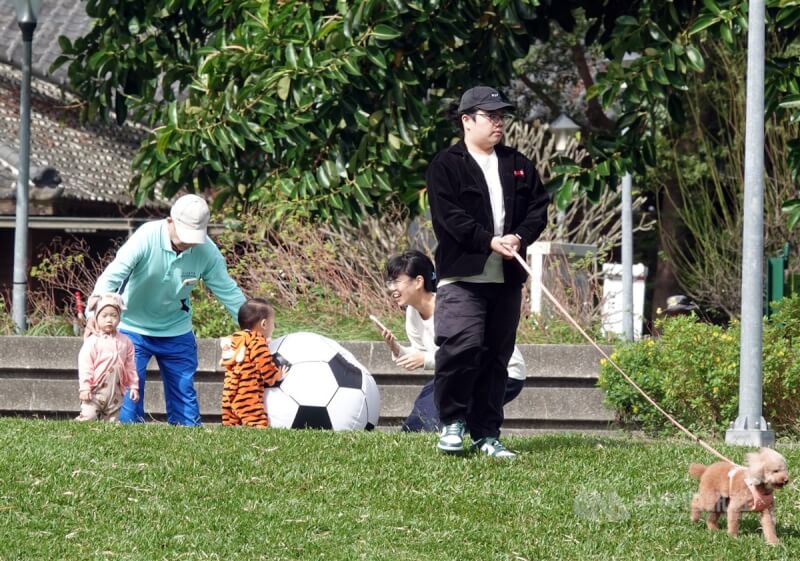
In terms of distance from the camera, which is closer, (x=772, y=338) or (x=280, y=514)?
(x=280, y=514)

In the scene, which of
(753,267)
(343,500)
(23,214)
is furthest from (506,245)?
(23,214)

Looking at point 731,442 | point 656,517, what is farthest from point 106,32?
point 656,517

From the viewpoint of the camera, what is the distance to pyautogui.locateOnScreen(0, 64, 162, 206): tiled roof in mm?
21688

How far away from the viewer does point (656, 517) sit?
661 centimetres

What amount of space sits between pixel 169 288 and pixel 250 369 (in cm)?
76

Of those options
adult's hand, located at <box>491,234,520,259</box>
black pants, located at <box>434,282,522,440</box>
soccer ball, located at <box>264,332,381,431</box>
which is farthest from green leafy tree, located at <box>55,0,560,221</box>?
adult's hand, located at <box>491,234,520,259</box>

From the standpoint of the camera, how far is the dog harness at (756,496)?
5.89 meters

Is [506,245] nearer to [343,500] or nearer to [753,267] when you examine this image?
[343,500]

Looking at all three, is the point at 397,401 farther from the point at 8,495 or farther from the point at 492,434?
the point at 8,495

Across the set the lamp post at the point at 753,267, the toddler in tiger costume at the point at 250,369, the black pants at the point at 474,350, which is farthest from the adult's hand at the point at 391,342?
the lamp post at the point at 753,267

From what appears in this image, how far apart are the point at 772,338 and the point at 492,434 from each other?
160 inches

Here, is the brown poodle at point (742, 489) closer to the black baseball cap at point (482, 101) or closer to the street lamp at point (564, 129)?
the black baseball cap at point (482, 101)

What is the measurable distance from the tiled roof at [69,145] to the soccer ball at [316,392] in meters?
11.5

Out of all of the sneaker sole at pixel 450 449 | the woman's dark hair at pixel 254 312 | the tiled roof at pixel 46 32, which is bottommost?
A: the sneaker sole at pixel 450 449
